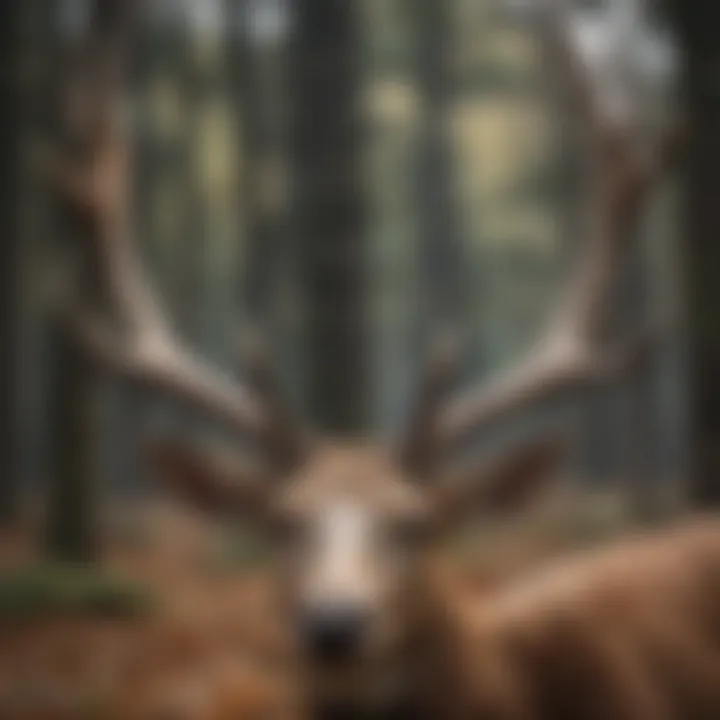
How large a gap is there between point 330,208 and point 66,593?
384mm

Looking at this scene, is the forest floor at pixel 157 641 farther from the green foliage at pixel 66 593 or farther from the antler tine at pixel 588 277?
the antler tine at pixel 588 277

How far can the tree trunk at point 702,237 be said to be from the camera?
3.83ft

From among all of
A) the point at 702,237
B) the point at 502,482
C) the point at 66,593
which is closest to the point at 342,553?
the point at 502,482

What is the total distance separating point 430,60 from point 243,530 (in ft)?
1.39

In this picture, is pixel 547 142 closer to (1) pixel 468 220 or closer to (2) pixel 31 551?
(1) pixel 468 220

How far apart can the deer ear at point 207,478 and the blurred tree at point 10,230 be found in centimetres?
18

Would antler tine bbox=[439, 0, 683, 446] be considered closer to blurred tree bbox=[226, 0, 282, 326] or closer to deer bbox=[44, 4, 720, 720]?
deer bbox=[44, 4, 720, 720]

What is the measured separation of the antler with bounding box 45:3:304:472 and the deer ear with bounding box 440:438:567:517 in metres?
0.14

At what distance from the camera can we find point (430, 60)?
1187 millimetres

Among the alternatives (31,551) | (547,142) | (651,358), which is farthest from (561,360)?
(31,551)

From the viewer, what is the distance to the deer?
987 millimetres

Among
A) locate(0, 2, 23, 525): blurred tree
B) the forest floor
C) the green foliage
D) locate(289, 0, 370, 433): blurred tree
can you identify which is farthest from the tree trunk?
locate(0, 2, 23, 525): blurred tree

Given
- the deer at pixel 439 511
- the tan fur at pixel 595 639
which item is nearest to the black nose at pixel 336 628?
the deer at pixel 439 511

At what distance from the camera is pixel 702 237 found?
119cm
